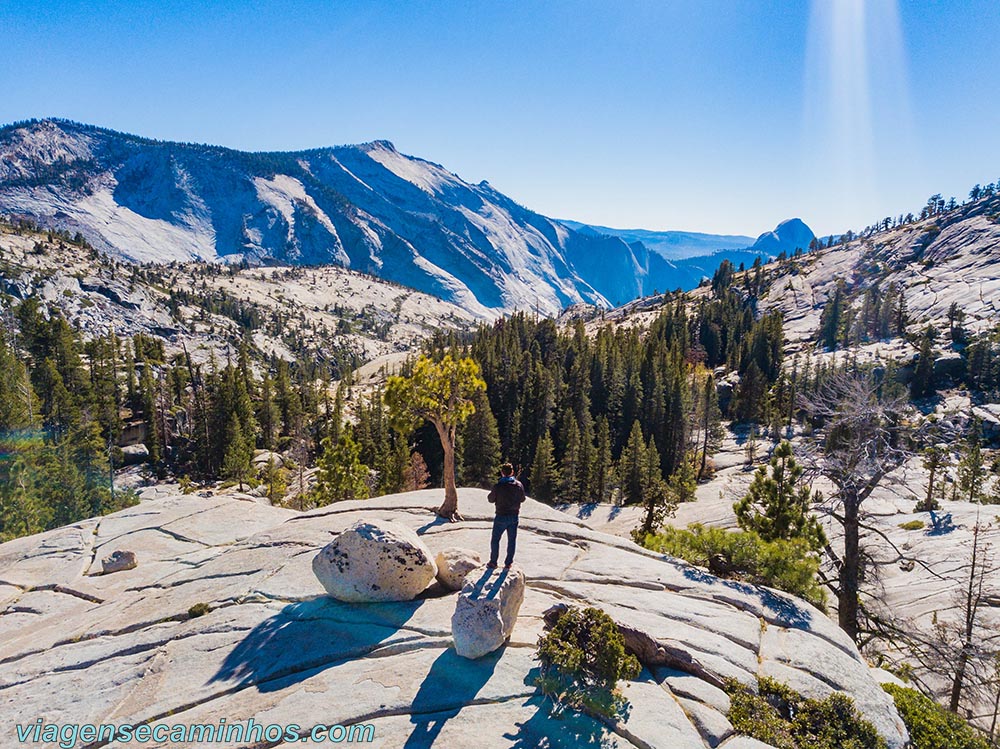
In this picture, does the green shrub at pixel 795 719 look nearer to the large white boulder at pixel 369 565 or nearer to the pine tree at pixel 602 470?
the large white boulder at pixel 369 565

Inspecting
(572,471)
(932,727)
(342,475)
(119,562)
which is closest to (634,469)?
(572,471)

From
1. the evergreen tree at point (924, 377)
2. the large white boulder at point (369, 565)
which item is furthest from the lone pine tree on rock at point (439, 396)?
the evergreen tree at point (924, 377)

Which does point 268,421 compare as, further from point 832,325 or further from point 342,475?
point 832,325

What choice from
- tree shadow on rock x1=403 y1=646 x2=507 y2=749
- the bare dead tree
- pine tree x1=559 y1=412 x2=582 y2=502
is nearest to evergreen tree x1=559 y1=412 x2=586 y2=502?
pine tree x1=559 y1=412 x2=582 y2=502

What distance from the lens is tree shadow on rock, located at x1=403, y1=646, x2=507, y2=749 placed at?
843 cm

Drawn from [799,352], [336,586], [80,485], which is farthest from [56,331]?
[799,352]

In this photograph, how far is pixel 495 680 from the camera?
968 centimetres

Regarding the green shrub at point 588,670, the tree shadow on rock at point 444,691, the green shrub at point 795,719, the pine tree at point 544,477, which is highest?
the green shrub at point 588,670

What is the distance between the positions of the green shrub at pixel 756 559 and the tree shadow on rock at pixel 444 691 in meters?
10.5

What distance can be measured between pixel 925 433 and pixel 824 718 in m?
12.5

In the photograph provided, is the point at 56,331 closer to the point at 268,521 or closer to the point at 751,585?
the point at 268,521

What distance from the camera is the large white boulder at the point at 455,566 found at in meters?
13.3

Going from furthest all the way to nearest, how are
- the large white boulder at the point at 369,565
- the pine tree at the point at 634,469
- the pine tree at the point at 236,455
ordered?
the pine tree at the point at 634,469, the pine tree at the point at 236,455, the large white boulder at the point at 369,565

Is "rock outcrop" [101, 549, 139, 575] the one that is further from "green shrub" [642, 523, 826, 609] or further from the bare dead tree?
the bare dead tree
